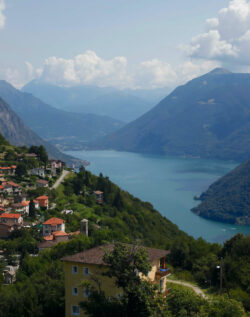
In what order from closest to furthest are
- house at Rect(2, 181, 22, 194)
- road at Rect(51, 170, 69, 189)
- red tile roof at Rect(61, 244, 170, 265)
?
red tile roof at Rect(61, 244, 170, 265), house at Rect(2, 181, 22, 194), road at Rect(51, 170, 69, 189)

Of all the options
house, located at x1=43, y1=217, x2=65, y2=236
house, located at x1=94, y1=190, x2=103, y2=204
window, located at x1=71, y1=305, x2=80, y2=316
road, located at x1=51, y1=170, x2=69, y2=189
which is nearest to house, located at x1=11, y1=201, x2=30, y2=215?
house, located at x1=43, y1=217, x2=65, y2=236

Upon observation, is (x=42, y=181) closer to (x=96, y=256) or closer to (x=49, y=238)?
(x=49, y=238)

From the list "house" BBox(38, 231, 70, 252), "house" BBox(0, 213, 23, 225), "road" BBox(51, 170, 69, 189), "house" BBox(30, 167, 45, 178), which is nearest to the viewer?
"house" BBox(38, 231, 70, 252)

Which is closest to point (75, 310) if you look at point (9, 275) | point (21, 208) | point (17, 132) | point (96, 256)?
point (96, 256)

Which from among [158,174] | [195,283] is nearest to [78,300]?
[195,283]

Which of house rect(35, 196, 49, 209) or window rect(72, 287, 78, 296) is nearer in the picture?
window rect(72, 287, 78, 296)

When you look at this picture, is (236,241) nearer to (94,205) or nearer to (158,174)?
(94,205)

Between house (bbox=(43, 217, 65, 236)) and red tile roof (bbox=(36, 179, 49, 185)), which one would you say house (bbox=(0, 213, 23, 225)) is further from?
red tile roof (bbox=(36, 179, 49, 185))

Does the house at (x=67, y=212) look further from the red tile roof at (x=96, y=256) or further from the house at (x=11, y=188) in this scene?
the red tile roof at (x=96, y=256)
